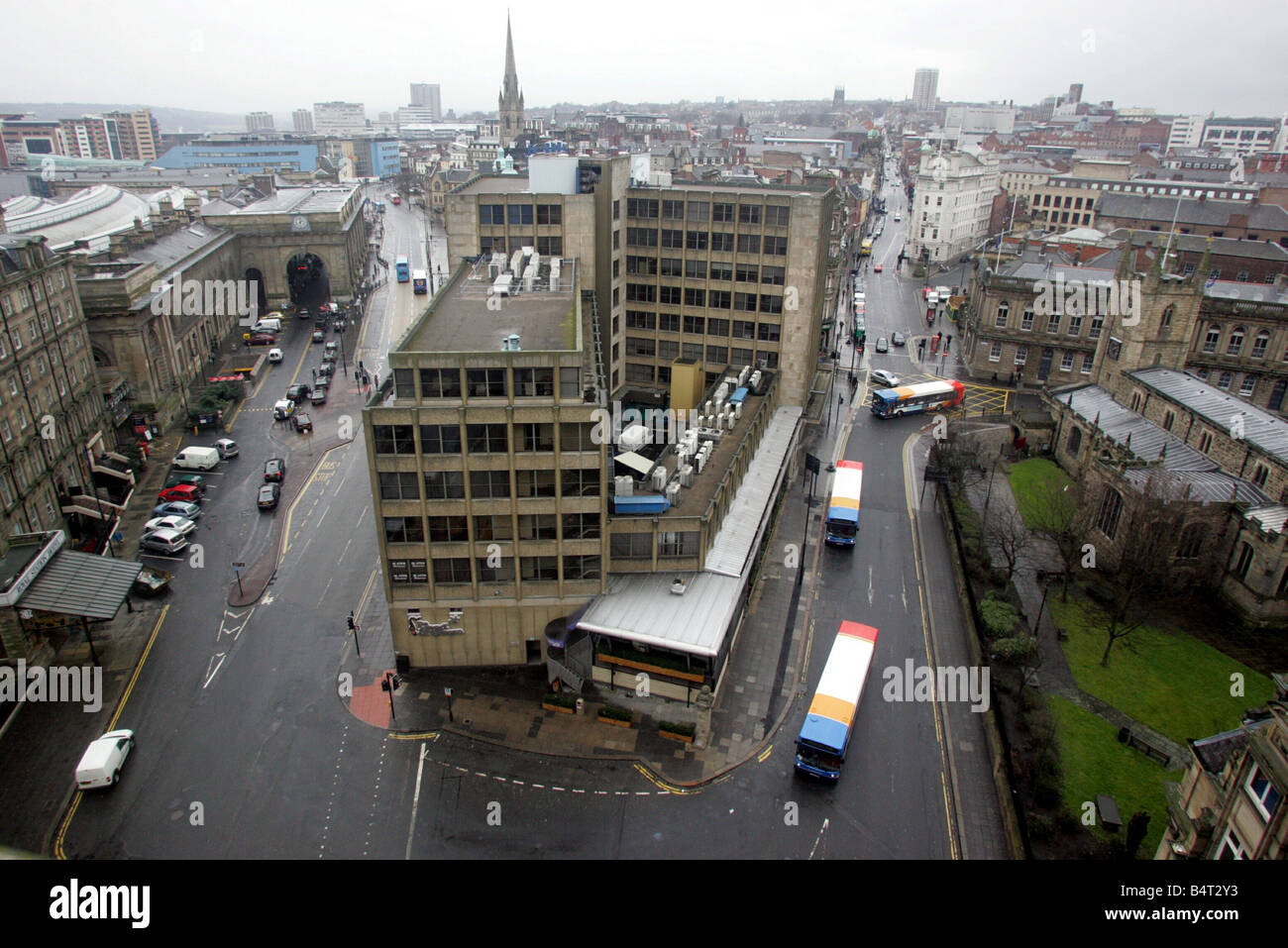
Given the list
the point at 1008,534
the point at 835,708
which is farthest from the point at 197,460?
the point at 1008,534

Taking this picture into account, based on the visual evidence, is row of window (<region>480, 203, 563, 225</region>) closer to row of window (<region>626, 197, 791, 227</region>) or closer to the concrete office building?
the concrete office building

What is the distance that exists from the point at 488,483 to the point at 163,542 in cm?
3351

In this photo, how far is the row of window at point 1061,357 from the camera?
98125 mm

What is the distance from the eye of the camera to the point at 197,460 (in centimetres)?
7506

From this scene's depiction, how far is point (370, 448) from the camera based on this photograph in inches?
1690

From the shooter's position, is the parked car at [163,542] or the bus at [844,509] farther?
the bus at [844,509]

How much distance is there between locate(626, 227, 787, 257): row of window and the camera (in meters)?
74.2

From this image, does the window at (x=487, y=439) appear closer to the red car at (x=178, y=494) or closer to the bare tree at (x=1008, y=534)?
the bare tree at (x=1008, y=534)

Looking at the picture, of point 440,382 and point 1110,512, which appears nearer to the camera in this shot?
point 440,382

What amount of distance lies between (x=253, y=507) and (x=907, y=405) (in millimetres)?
67738

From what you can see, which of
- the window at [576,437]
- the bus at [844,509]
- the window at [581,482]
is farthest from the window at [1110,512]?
the window at [576,437]

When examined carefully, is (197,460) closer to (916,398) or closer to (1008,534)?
(1008,534)

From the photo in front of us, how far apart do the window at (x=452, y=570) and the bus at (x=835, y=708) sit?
20873 millimetres
